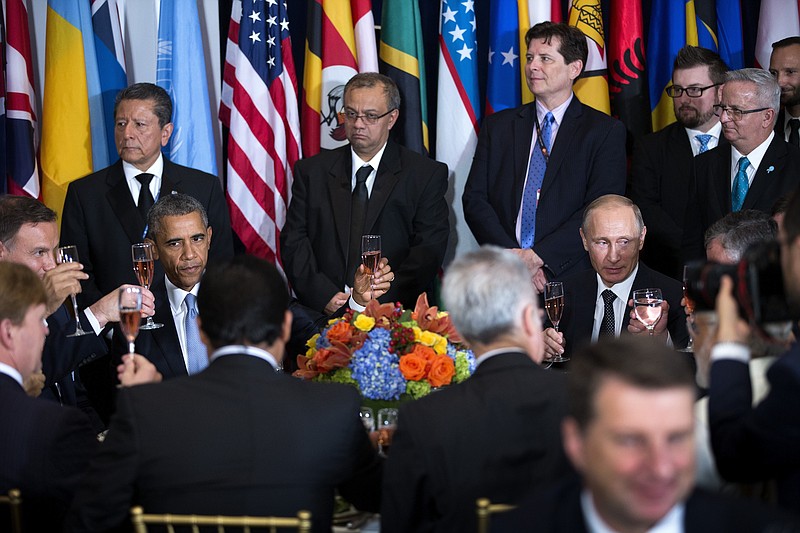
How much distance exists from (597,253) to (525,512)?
2.83m

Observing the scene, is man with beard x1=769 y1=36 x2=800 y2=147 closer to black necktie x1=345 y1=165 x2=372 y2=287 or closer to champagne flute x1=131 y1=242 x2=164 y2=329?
black necktie x1=345 y1=165 x2=372 y2=287

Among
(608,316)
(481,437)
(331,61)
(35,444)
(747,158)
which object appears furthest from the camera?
(331,61)

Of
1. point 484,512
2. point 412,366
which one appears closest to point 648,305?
point 412,366

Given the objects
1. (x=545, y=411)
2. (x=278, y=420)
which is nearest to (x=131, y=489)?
(x=278, y=420)

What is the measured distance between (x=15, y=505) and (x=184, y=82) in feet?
13.8

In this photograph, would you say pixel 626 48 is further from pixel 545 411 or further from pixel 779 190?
pixel 545 411

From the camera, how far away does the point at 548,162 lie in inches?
229

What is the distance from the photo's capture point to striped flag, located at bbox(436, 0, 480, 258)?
6.59 meters

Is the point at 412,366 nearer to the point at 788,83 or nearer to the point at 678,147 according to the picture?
the point at 678,147

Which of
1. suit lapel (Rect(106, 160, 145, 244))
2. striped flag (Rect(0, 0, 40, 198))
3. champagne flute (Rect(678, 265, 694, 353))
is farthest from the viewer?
striped flag (Rect(0, 0, 40, 198))

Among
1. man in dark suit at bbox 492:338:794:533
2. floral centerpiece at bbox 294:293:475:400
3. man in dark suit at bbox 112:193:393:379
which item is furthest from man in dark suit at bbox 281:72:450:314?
man in dark suit at bbox 492:338:794:533

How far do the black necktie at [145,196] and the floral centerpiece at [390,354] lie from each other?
2.23 metres

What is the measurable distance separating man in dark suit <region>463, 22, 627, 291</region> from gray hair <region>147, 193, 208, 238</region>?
1.72m

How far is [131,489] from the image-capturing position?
2588mm
